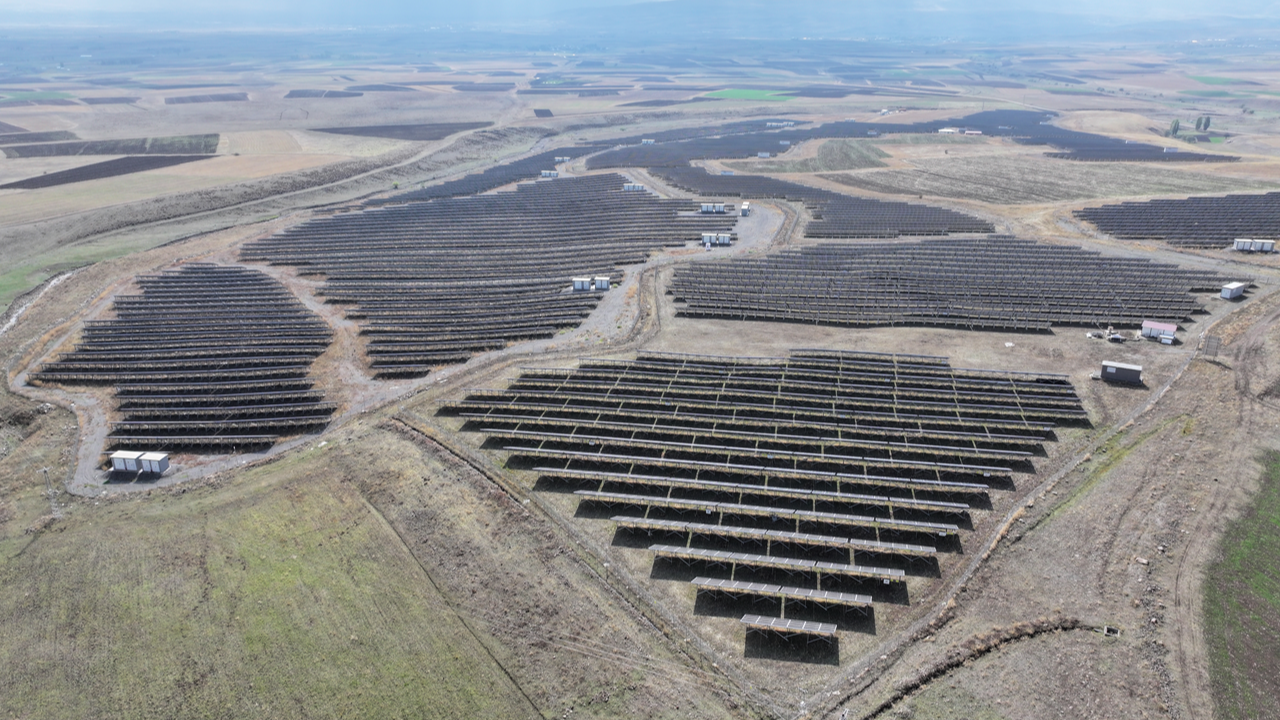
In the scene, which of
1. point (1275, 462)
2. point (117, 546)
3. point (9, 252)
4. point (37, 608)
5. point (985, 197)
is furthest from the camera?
point (985, 197)

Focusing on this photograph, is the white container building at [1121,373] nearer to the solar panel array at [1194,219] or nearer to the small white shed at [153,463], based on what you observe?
the solar panel array at [1194,219]

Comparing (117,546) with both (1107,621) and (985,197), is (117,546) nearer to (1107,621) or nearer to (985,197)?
(1107,621)

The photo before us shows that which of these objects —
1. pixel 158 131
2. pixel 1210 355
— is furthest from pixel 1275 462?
pixel 158 131

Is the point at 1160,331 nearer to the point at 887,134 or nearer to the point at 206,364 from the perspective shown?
the point at 206,364

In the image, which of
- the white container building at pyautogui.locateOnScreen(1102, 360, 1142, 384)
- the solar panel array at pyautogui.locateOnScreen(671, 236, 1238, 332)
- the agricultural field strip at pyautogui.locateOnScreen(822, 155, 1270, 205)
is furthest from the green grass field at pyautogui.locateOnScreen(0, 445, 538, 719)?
the agricultural field strip at pyautogui.locateOnScreen(822, 155, 1270, 205)

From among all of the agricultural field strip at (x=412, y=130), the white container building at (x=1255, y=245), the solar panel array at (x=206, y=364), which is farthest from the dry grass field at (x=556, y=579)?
the agricultural field strip at (x=412, y=130)

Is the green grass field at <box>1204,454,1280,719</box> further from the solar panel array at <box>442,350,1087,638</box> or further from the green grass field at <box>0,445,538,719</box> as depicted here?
the green grass field at <box>0,445,538,719</box>

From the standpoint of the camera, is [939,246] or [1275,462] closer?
[1275,462]

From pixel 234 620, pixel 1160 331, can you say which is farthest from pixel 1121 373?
pixel 234 620
